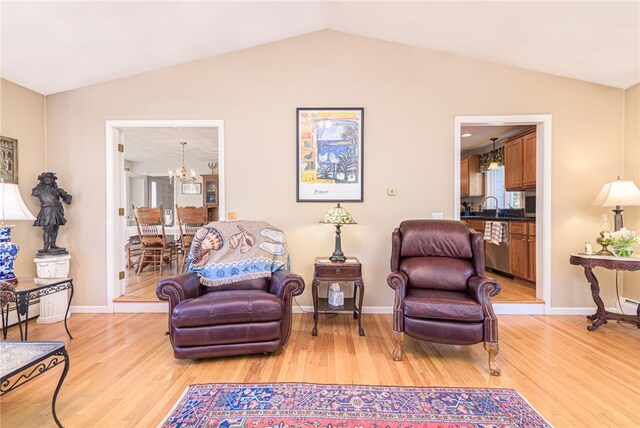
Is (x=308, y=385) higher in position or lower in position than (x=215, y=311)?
lower

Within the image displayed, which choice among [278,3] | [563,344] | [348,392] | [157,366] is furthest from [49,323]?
[563,344]

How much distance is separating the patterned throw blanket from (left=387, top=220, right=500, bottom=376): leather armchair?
1124 millimetres

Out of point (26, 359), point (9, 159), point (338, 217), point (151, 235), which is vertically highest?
point (9, 159)

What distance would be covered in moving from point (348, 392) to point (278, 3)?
3.28 metres

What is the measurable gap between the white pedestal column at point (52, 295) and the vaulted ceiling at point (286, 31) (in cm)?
190

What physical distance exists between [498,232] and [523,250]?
56 centimetres

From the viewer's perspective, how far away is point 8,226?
229 centimetres

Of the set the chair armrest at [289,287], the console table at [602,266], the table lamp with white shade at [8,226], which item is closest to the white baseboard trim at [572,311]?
the console table at [602,266]

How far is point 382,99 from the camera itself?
339 centimetres

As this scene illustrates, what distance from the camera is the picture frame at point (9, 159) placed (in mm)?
2924

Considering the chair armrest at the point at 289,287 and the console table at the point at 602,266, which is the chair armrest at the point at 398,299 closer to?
the chair armrest at the point at 289,287

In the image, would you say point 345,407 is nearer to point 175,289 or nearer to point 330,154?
point 175,289

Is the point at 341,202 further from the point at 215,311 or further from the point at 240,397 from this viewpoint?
the point at 240,397

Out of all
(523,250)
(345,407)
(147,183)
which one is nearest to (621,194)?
(523,250)
